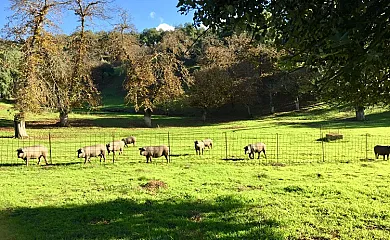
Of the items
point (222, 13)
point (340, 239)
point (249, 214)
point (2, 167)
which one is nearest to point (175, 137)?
point (2, 167)

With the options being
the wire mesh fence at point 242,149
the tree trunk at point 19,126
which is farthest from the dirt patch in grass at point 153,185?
the tree trunk at point 19,126

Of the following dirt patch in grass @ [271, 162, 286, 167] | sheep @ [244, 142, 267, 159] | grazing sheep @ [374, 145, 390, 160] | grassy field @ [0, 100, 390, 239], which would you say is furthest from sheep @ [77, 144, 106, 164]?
grazing sheep @ [374, 145, 390, 160]

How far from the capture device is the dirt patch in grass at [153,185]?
1100 cm

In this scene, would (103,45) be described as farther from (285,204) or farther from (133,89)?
(285,204)

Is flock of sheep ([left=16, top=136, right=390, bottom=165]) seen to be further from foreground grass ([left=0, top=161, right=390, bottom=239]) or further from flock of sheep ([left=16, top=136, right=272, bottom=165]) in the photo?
foreground grass ([left=0, top=161, right=390, bottom=239])

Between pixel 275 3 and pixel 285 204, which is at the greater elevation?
pixel 275 3

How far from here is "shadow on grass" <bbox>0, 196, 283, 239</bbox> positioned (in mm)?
7266

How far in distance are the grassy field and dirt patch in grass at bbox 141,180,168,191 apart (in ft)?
0.10

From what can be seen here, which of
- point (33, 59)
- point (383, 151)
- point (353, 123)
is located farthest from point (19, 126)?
point (353, 123)

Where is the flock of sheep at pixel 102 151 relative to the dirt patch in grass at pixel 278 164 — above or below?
above

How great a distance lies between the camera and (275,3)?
3.89 metres

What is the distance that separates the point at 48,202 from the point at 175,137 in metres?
16.9

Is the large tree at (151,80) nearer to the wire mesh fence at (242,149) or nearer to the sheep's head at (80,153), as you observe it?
the wire mesh fence at (242,149)

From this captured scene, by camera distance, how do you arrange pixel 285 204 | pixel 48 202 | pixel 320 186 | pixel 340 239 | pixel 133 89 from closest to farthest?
pixel 340 239
pixel 285 204
pixel 48 202
pixel 320 186
pixel 133 89
